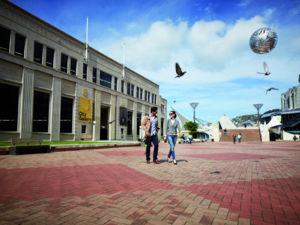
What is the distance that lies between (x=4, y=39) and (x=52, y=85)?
Result: 6.04m

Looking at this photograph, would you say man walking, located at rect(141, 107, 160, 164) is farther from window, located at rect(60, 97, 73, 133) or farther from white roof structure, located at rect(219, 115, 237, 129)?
white roof structure, located at rect(219, 115, 237, 129)

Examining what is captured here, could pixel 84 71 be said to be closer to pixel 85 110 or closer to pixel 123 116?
pixel 85 110

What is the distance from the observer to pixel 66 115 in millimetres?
24188

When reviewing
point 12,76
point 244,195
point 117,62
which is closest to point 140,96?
point 117,62

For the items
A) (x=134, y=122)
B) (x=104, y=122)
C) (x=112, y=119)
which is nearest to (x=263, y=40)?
(x=112, y=119)

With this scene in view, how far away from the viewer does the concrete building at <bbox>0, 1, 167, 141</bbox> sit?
60.9ft

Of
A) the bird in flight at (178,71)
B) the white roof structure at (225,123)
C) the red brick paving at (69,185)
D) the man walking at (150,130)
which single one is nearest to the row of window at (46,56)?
the bird in flight at (178,71)

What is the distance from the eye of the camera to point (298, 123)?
199ft

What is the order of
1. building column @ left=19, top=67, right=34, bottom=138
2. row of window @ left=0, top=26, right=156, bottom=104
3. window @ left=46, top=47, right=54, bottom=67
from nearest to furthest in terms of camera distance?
row of window @ left=0, top=26, right=156, bottom=104, building column @ left=19, top=67, right=34, bottom=138, window @ left=46, top=47, right=54, bottom=67

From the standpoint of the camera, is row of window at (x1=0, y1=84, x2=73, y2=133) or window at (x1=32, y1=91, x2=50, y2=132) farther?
window at (x1=32, y1=91, x2=50, y2=132)

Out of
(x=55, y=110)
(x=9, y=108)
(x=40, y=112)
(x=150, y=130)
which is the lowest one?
(x=150, y=130)

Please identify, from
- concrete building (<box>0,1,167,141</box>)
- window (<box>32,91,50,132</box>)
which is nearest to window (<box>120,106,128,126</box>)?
concrete building (<box>0,1,167,141</box>)

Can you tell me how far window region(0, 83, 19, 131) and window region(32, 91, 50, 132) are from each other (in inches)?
70.2

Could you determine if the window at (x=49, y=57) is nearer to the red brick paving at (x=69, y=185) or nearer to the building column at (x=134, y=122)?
the building column at (x=134, y=122)
